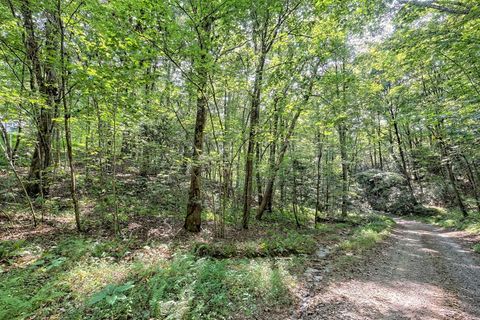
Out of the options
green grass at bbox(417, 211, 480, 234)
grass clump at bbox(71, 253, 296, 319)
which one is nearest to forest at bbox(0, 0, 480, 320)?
grass clump at bbox(71, 253, 296, 319)

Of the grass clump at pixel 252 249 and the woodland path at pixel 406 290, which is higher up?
the grass clump at pixel 252 249

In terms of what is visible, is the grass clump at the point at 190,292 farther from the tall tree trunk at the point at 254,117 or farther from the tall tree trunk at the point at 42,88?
the tall tree trunk at the point at 42,88

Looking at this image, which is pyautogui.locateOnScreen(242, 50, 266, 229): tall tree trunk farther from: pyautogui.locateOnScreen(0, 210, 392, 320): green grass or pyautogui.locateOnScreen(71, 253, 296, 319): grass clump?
pyautogui.locateOnScreen(71, 253, 296, 319): grass clump

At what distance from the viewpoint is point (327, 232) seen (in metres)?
10.6

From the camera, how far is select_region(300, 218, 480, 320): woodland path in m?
3.88

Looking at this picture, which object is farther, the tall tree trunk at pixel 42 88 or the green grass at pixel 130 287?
the tall tree trunk at pixel 42 88

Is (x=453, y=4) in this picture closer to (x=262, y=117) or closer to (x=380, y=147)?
(x=262, y=117)

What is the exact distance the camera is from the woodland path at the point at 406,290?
388 cm

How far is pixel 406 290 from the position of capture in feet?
15.7

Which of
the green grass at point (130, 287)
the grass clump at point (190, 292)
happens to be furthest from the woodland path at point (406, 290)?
the green grass at point (130, 287)

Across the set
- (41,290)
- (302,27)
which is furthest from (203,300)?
(302,27)

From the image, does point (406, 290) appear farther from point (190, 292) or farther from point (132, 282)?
point (132, 282)

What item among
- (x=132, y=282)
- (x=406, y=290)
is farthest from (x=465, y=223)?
(x=132, y=282)

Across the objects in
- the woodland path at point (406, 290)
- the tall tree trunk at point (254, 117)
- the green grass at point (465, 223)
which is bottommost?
the woodland path at point (406, 290)
